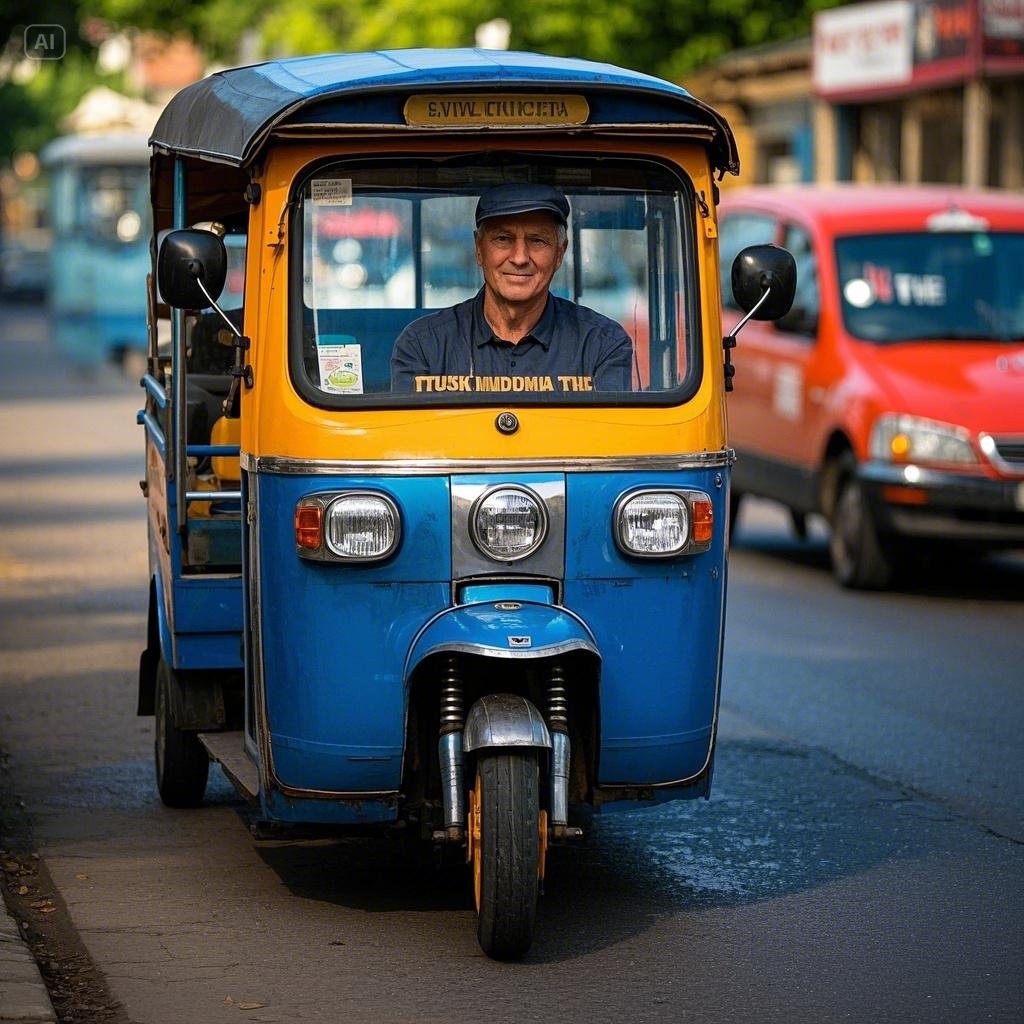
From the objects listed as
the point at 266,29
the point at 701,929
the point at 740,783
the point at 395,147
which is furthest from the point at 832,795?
the point at 266,29

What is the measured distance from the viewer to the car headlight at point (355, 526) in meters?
5.75

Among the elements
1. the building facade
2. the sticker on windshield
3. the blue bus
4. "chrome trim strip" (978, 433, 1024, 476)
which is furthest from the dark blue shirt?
the blue bus

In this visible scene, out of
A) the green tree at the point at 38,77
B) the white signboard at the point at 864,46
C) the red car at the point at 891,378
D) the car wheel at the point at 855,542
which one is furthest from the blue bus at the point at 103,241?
the car wheel at the point at 855,542

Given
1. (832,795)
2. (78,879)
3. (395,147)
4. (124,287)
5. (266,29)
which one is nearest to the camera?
(395,147)

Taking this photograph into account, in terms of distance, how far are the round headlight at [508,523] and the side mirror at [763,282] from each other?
88 cm

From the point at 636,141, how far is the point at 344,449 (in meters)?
1.12

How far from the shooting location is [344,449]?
5.79 meters

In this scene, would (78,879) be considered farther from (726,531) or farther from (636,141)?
(636,141)

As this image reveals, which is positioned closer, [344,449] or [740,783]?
[344,449]

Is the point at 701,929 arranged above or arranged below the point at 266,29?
below

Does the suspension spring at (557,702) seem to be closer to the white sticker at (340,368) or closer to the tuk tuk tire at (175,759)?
the white sticker at (340,368)

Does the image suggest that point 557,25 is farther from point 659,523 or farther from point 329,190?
point 659,523

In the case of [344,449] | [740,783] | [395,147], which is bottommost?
[740,783]

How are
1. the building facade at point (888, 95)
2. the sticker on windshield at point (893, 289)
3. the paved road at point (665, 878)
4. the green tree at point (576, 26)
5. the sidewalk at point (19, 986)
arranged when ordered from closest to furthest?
1. the sidewalk at point (19, 986)
2. the paved road at point (665, 878)
3. the sticker on windshield at point (893, 289)
4. the building facade at point (888, 95)
5. the green tree at point (576, 26)
